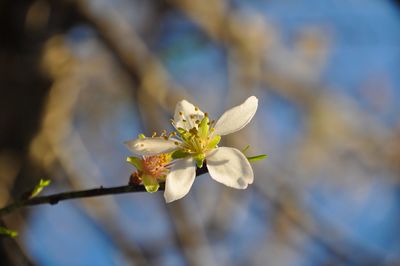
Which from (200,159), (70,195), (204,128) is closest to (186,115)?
(204,128)

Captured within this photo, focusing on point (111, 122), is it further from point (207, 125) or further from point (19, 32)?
point (207, 125)

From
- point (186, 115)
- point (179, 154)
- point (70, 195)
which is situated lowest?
point (70, 195)

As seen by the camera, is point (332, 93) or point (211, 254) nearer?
point (211, 254)

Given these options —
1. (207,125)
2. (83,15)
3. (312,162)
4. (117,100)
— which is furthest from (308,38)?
(207,125)

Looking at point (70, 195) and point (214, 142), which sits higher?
point (214, 142)

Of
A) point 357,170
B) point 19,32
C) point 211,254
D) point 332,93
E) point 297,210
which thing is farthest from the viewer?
point 357,170

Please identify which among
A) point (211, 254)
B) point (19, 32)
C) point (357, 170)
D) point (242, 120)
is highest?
point (357, 170)

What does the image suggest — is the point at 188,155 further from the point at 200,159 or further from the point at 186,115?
the point at 186,115
